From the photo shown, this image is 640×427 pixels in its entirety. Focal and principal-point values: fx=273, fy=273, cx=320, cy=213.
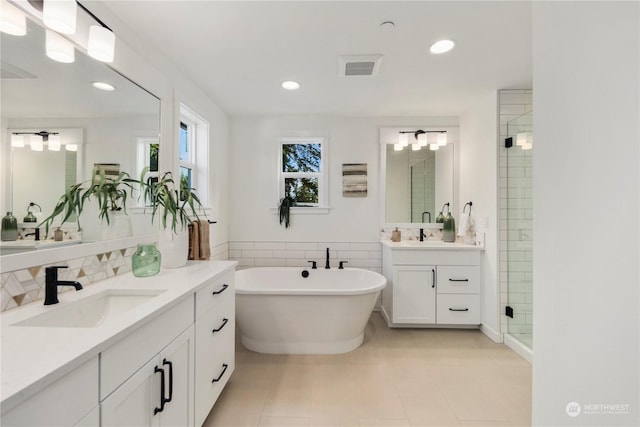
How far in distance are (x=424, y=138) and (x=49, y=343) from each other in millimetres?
3543

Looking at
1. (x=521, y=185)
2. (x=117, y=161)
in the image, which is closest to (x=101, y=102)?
(x=117, y=161)

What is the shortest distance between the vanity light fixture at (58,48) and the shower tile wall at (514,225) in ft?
10.6

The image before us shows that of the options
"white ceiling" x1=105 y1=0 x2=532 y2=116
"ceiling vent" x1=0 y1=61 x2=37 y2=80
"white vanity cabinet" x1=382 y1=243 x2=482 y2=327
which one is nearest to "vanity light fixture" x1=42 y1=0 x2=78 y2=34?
"ceiling vent" x1=0 y1=61 x2=37 y2=80

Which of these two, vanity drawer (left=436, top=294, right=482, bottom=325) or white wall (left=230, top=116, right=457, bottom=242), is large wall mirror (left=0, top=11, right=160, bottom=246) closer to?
white wall (left=230, top=116, right=457, bottom=242)

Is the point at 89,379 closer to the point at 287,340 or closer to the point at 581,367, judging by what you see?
the point at 581,367

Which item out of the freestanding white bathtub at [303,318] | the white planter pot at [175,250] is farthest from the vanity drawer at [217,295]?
the freestanding white bathtub at [303,318]

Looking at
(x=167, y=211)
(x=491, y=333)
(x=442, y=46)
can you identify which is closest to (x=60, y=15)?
(x=167, y=211)

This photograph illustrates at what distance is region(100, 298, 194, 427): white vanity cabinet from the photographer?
0.85 meters

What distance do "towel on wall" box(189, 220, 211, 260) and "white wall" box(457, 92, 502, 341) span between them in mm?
2736

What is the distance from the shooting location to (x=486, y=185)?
9.27 ft

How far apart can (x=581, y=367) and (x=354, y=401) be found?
1.44 meters

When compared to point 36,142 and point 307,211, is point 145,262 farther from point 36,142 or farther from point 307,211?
point 307,211

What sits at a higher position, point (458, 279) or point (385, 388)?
point (458, 279)

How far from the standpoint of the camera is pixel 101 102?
1.50 m
